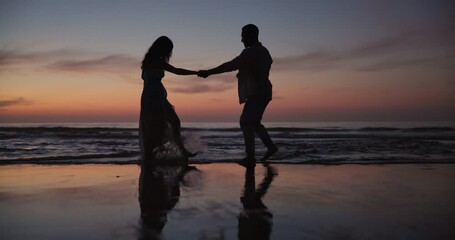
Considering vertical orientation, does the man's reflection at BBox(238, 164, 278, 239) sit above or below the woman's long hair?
below

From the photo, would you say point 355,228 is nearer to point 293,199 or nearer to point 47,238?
point 293,199

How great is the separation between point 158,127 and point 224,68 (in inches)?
59.1

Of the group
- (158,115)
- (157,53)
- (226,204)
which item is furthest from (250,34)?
(226,204)

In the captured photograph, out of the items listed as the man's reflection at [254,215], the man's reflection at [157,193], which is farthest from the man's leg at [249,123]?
the man's reflection at [254,215]

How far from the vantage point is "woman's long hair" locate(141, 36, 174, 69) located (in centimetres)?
659

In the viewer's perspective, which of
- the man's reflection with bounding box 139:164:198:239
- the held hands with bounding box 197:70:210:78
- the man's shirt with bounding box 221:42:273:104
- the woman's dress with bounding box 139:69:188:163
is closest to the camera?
the man's reflection with bounding box 139:164:198:239

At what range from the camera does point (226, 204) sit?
10.9 feet

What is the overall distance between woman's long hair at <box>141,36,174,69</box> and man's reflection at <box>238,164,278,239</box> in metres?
2.92

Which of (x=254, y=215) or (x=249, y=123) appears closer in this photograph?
(x=254, y=215)

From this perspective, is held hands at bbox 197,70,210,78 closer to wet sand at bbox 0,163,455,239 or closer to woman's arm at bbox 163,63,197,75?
woman's arm at bbox 163,63,197,75

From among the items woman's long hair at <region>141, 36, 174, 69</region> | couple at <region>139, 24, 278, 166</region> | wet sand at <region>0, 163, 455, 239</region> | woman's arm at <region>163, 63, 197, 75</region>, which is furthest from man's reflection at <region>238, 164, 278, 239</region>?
woman's long hair at <region>141, 36, 174, 69</region>

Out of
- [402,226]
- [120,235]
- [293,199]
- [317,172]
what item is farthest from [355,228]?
[317,172]

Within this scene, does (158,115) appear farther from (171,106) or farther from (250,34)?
(250,34)

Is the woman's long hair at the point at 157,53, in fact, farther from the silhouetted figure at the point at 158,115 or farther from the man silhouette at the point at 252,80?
the man silhouette at the point at 252,80
